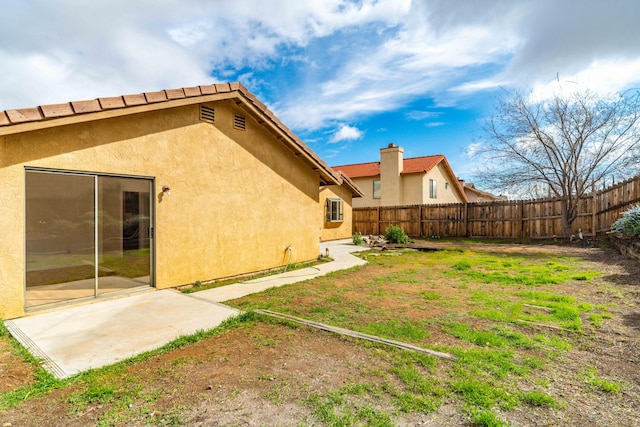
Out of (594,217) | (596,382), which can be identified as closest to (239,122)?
(596,382)

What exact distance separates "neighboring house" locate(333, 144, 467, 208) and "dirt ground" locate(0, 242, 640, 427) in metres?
19.2

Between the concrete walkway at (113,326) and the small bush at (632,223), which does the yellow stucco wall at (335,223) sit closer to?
the concrete walkway at (113,326)

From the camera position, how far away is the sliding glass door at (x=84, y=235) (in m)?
6.23

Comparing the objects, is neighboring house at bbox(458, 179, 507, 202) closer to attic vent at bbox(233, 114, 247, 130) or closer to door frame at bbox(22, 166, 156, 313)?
attic vent at bbox(233, 114, 247, 130)

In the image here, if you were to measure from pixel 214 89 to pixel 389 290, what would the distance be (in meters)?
5.93

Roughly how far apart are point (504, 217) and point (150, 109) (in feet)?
59.1

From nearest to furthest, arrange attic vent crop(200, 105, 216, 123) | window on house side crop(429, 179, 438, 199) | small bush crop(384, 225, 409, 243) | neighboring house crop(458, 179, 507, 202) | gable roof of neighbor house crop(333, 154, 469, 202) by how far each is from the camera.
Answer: attic vent crop(200, 105, 216, 123), small bush crop(384, 225, 409, 243), gable roof of neighbor house crop(333, 154, 469, 202), window on house side crop(429, 179, 438, 199), neighboring house crop(458, 179, 507, 202)

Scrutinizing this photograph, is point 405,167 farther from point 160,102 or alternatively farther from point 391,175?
point 160,102

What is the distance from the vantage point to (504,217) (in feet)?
58.0

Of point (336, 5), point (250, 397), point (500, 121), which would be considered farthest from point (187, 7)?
point (500, 121)

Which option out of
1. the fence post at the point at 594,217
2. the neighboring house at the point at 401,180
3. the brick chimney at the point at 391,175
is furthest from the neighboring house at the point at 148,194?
Result: the neighboring house at the point at 401,180

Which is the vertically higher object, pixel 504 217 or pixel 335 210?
pixel 335 210

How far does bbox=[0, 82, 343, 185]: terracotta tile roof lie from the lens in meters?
4.45

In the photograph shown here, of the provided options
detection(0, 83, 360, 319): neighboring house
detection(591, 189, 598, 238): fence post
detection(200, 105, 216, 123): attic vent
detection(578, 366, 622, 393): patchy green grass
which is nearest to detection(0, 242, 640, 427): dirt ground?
detection(578, 366, 622, 393): patchy green grass
